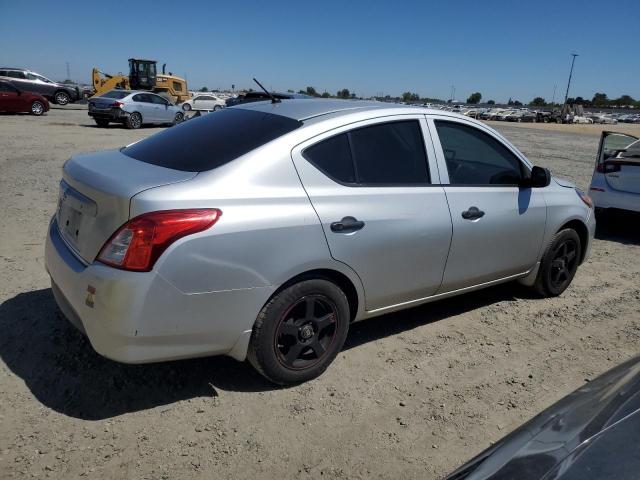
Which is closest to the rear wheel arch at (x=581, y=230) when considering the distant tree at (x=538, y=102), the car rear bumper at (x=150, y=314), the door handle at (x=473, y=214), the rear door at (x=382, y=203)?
the door handle at (x=473, y=214)

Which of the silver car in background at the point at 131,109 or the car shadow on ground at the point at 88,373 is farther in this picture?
the silver car in background at the point at 131,109

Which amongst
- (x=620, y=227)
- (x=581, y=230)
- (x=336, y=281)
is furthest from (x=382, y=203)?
(x=620, y=227)

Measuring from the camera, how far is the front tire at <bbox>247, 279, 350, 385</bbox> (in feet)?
9.72

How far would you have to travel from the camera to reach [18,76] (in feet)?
94.8

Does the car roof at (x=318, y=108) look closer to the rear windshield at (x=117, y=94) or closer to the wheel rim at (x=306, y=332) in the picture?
the wheel rim at (x=306, y=332)

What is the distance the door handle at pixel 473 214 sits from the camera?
3775 mm

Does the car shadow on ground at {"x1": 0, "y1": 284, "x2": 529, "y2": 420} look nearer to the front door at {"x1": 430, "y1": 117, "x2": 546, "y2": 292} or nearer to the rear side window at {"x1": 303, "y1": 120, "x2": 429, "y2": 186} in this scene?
the front door at {"x1": 430, "y1": 117, "x2": 546, "y2": 292}

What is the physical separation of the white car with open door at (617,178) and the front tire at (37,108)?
79.2 feet

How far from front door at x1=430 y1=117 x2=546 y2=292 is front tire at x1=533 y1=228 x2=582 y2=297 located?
22 centimetres

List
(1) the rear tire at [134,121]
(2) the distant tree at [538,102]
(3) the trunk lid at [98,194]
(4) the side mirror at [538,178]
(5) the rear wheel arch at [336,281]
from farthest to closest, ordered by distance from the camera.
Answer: (2) the distant tree at [538,102] < (1) the rear tire at [134,121] < (4) the side mirror at [538,178] < (5) the rear wheel arch at [336,281] < (3) the trunk lid at [98,194]

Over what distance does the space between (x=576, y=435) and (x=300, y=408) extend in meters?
1.68

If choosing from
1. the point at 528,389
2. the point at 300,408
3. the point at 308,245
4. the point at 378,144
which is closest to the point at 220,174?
the point at 308,245

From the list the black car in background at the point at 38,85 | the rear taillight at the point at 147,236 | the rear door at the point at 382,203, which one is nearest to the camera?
the rear taillight at the point at 147,236

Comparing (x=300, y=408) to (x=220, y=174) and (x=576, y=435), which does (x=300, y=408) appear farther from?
(x=576, y=435)
